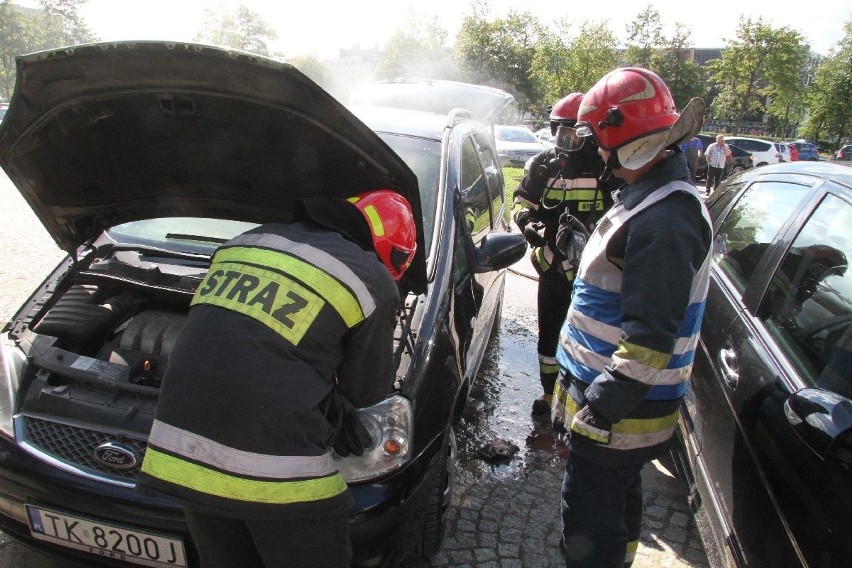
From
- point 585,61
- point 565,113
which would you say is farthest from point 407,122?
point 585,61

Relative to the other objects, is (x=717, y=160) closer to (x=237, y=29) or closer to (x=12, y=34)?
(x=237, y=29)

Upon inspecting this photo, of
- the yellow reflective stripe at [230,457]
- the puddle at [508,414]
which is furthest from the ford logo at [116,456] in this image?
the puddle at [508,414]

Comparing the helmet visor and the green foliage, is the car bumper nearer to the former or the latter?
the helmet visor

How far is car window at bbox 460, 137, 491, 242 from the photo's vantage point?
3.35 m

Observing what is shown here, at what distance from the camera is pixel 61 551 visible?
2027 millimetres

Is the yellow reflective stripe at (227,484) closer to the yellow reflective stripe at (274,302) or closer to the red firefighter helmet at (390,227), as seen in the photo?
the yellow reflective stripe at (274,302)

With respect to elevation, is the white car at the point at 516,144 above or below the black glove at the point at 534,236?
below

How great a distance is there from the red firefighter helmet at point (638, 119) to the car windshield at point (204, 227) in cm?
110

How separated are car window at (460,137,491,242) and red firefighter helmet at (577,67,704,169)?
4.02 ft

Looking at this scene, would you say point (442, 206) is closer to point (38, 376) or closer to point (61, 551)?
point (38, 376)

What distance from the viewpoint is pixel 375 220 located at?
5.34 ft

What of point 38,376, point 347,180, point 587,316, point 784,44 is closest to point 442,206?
point 347,180

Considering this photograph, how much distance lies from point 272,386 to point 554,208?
2.84 meters

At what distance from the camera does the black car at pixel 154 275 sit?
1.92 metres
